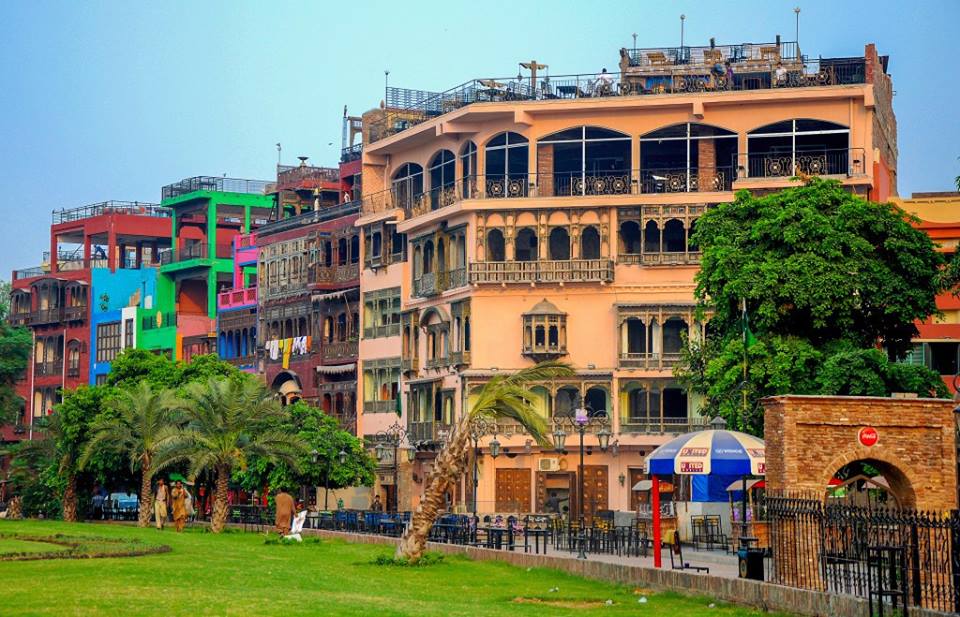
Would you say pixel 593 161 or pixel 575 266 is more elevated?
pixel 593 161

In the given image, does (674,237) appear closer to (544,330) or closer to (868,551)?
(544,330)

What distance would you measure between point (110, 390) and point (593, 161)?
22.2 metres

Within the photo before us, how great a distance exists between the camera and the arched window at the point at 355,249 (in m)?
87.3

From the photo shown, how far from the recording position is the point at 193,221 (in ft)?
356

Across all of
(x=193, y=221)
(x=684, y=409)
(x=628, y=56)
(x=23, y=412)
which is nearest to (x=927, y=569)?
(x=684, y=409)

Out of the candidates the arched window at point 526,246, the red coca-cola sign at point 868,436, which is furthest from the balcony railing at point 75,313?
the red coca-cola sign at point 868,436

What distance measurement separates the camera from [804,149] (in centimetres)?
7306

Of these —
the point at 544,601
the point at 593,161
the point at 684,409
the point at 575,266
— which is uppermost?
the point at 593,161

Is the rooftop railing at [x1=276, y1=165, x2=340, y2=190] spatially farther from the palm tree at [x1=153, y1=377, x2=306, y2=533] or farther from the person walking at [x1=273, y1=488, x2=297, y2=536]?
the person walking at [x1=273, y1=488, x2=297, y2=536]

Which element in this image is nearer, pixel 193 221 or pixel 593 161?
pixel 593 161

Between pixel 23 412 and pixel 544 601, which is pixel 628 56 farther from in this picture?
pixel 23 412

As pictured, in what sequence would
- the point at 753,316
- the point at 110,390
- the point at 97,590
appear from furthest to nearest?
the point at 110,390, the point at 753,316, the point at 97,590

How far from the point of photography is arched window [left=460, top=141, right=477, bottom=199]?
77562 mm

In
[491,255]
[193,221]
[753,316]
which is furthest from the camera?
[193,221]
